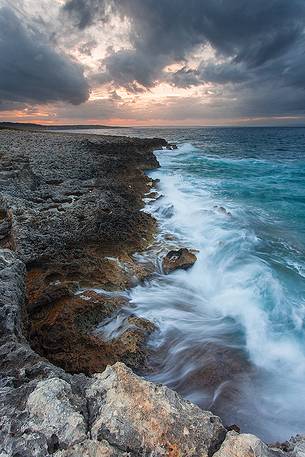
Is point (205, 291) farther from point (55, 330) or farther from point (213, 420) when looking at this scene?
point (213, 420)

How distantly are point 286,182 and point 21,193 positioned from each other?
19.4 m

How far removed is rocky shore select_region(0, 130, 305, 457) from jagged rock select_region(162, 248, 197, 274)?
73 centimetres

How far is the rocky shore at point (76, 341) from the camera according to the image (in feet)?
7.54

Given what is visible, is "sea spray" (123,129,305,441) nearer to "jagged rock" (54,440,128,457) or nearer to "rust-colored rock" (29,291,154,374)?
"rust-colored rock" (29,291,154,374)

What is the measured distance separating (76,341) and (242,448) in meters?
3.34

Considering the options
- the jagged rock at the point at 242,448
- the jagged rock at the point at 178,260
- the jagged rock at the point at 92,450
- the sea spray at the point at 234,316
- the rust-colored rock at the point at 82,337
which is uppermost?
the jagged rock at the point at 92,450

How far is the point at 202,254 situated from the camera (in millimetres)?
9523

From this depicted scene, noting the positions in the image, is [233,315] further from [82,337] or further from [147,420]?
[147,420]

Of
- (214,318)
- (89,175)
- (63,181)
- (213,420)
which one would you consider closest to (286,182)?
(89,175)

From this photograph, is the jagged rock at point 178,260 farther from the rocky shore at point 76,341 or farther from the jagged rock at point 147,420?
the jagged rock at point 147,420

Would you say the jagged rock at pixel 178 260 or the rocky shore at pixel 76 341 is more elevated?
the rocky shore at pixel 76 341

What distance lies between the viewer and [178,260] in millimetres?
8258

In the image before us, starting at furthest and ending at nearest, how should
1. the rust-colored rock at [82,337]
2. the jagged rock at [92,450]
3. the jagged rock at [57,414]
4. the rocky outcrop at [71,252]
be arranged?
the rocky outcrop at [71,252], the rust-colored rock at [82,337], the jagged rock at [57,414], the jagged rock at [92,450]

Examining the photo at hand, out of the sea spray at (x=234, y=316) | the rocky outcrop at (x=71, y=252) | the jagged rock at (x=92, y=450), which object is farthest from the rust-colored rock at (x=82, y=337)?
the jagged rock at (x=92, y=450)
